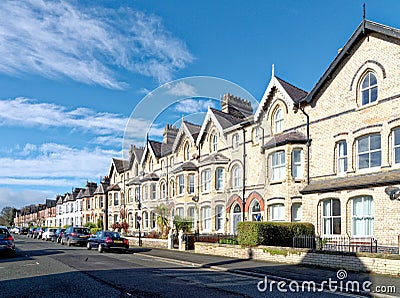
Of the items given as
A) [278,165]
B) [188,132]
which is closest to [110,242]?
[278,165]

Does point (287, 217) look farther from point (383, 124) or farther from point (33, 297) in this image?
point (33, 297)

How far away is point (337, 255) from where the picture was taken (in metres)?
15.7

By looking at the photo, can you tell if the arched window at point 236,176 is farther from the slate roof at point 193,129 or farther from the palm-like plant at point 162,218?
the slate roof at point 193,129

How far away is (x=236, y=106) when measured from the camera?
38031 millimetres

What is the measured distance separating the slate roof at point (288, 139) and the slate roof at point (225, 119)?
7.38 meters

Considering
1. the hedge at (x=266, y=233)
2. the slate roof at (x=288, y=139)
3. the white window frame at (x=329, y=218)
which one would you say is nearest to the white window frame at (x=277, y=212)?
the white window frame at (x=329, y=218)

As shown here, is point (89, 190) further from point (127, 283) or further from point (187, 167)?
point (127, 283)

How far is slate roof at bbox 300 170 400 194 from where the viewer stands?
746 inches

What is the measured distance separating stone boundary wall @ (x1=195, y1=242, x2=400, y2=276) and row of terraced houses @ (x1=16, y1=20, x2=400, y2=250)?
3335 millimetres

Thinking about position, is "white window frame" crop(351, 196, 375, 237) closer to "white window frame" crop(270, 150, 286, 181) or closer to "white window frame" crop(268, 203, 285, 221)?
"white window frame" crop(268, 203, 285, 221)

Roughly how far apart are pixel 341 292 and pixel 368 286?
99 cm

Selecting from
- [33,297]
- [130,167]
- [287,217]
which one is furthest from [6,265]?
[130,167]

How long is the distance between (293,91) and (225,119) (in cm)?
824

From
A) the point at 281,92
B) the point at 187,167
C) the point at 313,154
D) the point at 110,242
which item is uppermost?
the point at 281,92
